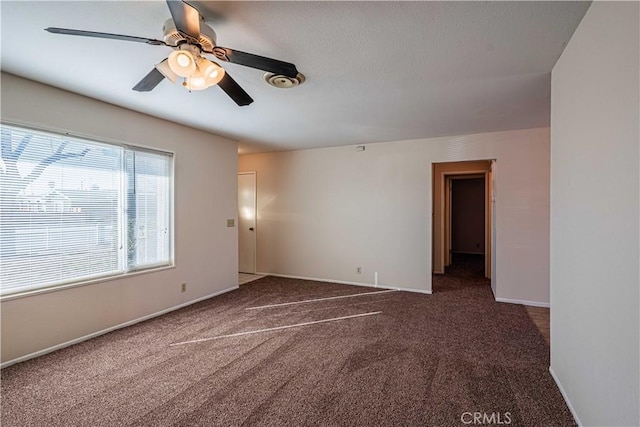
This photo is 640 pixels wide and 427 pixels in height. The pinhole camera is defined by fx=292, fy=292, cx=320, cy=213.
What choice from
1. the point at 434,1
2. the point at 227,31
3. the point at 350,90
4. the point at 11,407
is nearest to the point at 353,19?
the point at 434,1

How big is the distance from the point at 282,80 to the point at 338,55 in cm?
57

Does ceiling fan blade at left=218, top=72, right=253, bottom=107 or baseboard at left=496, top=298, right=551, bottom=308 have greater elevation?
ceiling fan blade at left=218, top=72, right=253, bottom=107

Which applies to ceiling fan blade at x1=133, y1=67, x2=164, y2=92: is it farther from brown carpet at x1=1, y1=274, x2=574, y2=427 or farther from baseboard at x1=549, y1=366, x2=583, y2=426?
baseboard at x1=549, y1=366, x2=583, y2=426

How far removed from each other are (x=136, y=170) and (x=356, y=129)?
2831 millimetres

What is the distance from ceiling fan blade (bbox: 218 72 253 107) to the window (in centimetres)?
194

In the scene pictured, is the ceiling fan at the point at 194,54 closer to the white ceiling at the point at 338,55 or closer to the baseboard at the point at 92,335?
the white ceiling at the point at 338,55

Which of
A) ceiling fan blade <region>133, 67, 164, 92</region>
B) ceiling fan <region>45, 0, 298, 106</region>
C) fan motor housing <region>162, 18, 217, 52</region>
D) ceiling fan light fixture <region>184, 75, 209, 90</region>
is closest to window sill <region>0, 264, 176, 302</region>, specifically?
ceiling fan blade <region>133, 67, 164, 92</region>

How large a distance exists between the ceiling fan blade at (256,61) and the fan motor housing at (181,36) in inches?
1.9

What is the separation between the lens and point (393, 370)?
238 centimetres

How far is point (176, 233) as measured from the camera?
12.7ft

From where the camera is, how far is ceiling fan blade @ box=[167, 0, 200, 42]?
4.33 feet

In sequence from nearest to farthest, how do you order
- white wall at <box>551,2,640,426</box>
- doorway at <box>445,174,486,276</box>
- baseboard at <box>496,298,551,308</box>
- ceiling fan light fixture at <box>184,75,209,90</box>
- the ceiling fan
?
white wall at <box>551,2,640,426</box>, the ceiling fan, ceiling fan light fixture at <box>184,75,209,90</box>, baseboard at <box>496,298,551,308</box>, doorway at <box>445,174,486,276</box>

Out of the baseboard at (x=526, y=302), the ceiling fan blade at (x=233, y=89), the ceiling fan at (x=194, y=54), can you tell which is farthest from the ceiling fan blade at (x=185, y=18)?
the baseboard at (x=526, y=302)

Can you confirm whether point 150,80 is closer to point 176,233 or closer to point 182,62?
point 182,62
